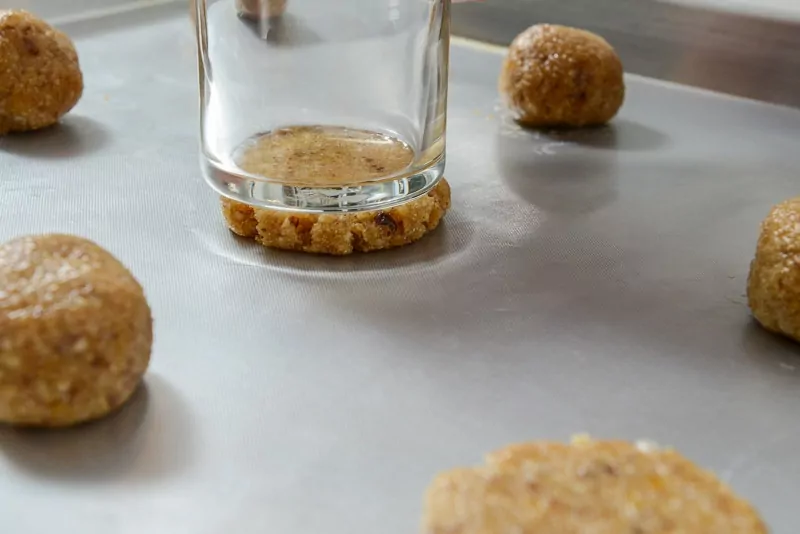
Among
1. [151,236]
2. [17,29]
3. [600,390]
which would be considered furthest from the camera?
[17,29]

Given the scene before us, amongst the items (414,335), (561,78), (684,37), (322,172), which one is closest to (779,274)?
(414,335)

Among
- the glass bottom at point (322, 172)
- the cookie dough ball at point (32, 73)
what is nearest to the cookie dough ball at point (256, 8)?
the glass bottom at point (322, 172)

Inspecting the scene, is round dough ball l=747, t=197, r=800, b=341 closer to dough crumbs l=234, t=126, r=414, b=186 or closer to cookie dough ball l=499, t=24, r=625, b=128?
dough crumbs l=234, t=126, r=414, b=186

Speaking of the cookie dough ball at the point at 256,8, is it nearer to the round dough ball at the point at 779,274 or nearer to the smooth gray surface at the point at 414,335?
the smooth gray surface at the point at 414,335

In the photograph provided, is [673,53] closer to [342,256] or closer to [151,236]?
[342,256]

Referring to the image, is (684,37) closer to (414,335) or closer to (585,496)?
(414,335)

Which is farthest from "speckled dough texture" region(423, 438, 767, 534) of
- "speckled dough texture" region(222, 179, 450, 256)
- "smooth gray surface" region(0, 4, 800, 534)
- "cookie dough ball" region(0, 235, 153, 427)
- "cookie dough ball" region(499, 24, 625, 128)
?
"cookie dough ball" region(499, 24, 625, 128)

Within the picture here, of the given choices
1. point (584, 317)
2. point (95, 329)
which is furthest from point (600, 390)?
point (95, 329)
